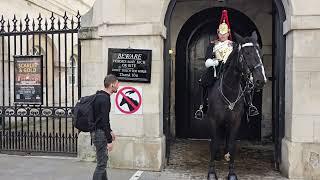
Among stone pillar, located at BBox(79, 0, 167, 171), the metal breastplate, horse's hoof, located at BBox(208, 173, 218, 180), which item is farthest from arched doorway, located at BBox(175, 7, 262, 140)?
horse's hoof, located at BBox(208, 173, 218, 180)

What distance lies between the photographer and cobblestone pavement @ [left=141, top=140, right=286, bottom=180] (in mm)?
7109

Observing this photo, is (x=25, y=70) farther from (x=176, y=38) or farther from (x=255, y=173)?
(x=255, y=173)

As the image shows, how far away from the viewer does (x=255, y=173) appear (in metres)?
7.30

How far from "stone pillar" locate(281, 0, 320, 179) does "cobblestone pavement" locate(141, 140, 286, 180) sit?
0.57m

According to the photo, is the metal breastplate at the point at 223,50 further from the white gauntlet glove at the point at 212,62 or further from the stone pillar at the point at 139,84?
the stone pillar at the point at 139,84

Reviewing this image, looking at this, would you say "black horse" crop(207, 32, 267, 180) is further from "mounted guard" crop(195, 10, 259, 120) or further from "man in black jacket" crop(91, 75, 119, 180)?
"man in black jacket" crop(91, 75, 119, 180)

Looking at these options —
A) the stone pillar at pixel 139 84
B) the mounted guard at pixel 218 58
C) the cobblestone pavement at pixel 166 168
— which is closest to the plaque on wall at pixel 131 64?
the stone pillar at pixel 139 84

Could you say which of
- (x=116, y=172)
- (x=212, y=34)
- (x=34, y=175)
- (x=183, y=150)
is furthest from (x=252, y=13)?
(x=34, y=175)

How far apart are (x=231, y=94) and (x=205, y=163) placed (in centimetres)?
214

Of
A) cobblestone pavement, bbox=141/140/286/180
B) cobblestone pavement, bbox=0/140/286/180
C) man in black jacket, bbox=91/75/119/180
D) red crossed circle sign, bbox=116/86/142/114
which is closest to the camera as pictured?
man in black jacket, bbox=91/75/119/180

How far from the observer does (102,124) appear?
17.8ft

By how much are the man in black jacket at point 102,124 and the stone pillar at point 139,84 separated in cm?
187

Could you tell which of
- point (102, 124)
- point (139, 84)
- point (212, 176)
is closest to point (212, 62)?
point (139, 84)

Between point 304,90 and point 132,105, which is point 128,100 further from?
point 304,90
